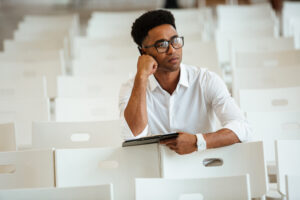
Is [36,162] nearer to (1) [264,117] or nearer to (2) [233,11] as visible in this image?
(1) [264,117]

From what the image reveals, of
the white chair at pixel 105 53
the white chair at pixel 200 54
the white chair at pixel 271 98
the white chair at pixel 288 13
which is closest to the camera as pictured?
the white chair at pixel 271 98

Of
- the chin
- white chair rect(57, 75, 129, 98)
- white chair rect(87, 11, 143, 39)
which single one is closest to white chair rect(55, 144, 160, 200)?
the chin

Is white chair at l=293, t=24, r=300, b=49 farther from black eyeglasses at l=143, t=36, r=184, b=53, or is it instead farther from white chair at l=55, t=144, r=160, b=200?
white chair at l=55, t=144, r=160, b=200

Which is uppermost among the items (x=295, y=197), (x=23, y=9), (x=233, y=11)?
(x=23, y=9)

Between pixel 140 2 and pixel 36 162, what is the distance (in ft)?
21.8

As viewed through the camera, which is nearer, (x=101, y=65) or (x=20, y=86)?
(x=20, y=86)

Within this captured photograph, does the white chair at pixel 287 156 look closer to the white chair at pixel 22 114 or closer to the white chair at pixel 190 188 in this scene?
the white chair at pixel 190 188

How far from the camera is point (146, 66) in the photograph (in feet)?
7.93

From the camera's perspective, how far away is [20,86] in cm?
369

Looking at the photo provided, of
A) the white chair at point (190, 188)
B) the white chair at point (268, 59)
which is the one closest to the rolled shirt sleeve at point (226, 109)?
the white chair at point (190, 188)

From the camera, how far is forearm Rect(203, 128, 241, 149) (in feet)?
7.04

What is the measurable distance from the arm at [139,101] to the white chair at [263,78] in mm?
1326

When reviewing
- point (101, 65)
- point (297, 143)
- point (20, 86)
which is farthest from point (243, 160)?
point (101, 65)

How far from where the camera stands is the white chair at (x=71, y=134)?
263 centimetres
